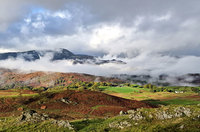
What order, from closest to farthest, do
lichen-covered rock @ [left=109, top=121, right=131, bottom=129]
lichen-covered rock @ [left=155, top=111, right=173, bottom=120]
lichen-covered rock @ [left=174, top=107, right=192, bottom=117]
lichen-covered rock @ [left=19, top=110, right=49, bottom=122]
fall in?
lichen-covered rock @ [left=109, top=121, right=131, bottom=129], lichen-covered rock @ [left=155, top=111, right=173, bottom=120], lichen-covered rock @ [left=174, top=107, right=192, bottom=117], lichen-covered rock @ [left=19, top=110, right=49, bottom=122]

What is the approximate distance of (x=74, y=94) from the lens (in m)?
91.7

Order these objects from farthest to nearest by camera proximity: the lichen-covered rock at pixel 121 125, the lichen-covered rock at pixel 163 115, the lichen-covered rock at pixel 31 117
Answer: the lichen-covered rock at pixel 31 117 → the lichen-covered rock at pixel 163 115 → the lichen-covered rock at pixel 121 125

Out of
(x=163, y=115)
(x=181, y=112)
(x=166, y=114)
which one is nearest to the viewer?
(x=163, y=115)

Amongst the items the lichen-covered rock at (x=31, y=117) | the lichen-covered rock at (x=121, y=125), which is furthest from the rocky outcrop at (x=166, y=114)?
the lichen-covered rock at (x=31, y=117)

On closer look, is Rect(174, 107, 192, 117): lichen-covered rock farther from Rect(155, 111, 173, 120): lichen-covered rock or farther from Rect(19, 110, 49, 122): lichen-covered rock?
Rect(19, 110, 49, 122): lichen-covered rock

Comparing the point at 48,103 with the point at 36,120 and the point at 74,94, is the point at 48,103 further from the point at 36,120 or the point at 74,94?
the point at 36,120

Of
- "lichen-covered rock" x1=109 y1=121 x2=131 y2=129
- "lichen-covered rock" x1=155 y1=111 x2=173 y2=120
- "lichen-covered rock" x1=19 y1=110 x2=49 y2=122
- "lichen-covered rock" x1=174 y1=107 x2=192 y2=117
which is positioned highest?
"lichen-covered rock" x1=174 y1=107 x2=192 y2=117

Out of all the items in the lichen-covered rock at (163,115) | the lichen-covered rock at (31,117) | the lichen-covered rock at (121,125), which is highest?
the lichen-covered rock at (163,115)

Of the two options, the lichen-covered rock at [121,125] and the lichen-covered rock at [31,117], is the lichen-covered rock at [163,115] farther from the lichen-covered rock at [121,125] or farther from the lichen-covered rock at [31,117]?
the lichen-covered rock at [31,117]

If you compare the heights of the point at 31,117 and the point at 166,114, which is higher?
the point at 166,114

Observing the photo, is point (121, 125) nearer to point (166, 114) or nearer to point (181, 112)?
point (166, 114)

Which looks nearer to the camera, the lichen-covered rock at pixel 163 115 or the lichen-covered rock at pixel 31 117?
the lichen-covered rock at pixel 163 115

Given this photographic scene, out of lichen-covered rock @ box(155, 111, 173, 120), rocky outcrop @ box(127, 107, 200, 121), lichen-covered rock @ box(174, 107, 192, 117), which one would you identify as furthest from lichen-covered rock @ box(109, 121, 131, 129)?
lichen-covered rock @ box(174, 107, 192, 117)

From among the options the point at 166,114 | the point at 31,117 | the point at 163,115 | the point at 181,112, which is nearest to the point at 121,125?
the point at 163,115
